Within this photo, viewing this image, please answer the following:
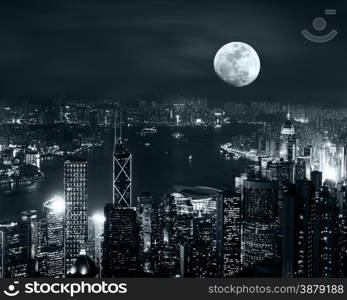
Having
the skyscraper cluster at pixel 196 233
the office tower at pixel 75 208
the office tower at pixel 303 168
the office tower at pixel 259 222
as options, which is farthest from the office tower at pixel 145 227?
the office tower at pixel 303 168

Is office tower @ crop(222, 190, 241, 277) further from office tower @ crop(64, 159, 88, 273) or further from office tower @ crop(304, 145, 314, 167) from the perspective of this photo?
office tower @ crop(304, 145, 314, 167)

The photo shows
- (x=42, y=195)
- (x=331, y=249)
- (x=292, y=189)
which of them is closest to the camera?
(x=331, y=249)

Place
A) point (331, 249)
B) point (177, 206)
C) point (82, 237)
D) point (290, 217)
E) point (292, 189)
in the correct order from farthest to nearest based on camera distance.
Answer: point (177, 206)
point (82, 237)
point (292, 189)
point (290, 217)
point (331, 249)

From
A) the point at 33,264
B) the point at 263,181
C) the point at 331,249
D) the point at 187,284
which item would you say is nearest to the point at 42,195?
the point at 33,264

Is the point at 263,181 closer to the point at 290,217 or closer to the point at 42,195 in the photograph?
the point at 290,217

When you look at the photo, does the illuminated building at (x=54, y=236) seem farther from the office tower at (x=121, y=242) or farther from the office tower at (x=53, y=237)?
the office tower at (x=121, y=242)
